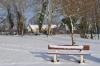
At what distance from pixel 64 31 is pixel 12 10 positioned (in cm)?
1100

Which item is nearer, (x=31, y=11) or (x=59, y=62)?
(x=59, y=62)

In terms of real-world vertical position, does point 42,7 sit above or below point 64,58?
above

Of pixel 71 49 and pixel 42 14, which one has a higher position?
pixel 42 14

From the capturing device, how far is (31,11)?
2174 inches

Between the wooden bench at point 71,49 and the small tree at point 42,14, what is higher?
the small tree at point 42,14

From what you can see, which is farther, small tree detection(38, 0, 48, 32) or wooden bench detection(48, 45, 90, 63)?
small tree detection(38, 0, 48, 32)

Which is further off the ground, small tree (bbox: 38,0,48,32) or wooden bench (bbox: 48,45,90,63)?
small tree (bbox: 38,0,48,32)

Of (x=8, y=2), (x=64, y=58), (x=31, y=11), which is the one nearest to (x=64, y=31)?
(x=31, y=11)

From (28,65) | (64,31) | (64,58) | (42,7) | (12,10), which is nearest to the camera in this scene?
(28,65)

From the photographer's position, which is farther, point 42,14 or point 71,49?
point 42,14

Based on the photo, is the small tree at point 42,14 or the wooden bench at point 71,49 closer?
the wooden bench at point 71,49

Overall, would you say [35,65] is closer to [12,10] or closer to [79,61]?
[79,61]

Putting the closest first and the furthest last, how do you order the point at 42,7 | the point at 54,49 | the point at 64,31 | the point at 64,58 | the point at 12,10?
the point at 54,49
the point at 64,58
the point at 42,7
the point at 12,10
the point at 64,31

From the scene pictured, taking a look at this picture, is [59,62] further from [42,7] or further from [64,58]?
[42,7]
